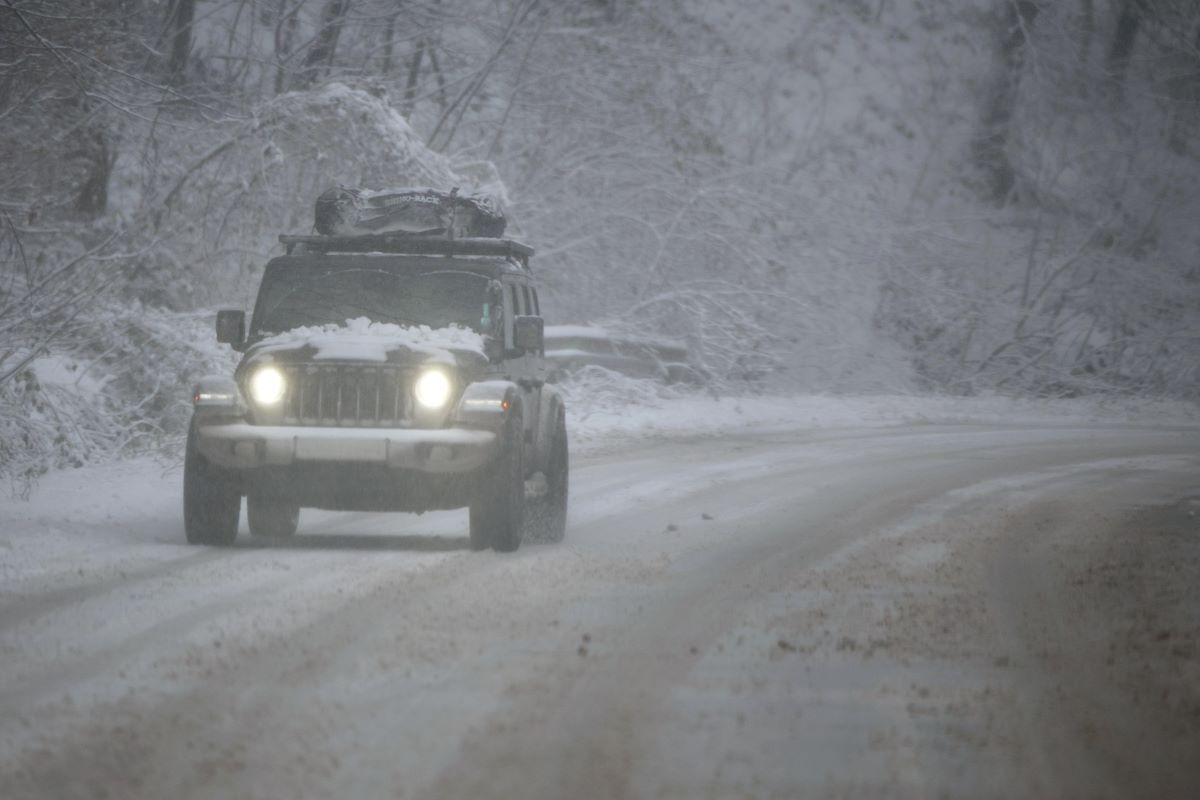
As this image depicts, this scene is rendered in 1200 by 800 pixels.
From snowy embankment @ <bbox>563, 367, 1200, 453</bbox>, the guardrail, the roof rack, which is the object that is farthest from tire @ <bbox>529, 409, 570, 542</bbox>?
the guardrail

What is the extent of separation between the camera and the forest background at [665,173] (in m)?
17.2

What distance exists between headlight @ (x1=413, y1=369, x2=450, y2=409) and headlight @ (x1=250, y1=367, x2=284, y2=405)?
0.84m

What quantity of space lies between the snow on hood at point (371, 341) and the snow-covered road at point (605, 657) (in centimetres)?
122

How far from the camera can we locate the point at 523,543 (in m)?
11.4

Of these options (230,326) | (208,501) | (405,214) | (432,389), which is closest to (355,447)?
(432,389)

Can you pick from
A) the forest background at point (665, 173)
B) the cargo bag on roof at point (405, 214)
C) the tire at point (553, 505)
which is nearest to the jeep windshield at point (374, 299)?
the cargo bag on roof at point (405, 214)

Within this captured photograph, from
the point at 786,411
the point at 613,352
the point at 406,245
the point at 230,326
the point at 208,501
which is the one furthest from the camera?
the point at 786,411

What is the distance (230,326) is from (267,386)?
0.77 meters

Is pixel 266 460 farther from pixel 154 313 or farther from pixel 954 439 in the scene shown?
pixel 954 439

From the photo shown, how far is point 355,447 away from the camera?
1003 cm

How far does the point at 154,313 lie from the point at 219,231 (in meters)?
2.54

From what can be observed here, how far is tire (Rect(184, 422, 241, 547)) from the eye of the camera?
33.8 feet

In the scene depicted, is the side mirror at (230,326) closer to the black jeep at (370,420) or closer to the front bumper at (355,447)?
the black jeep at (370,420)

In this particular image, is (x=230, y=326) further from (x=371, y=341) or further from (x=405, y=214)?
(x=405, y=214)
